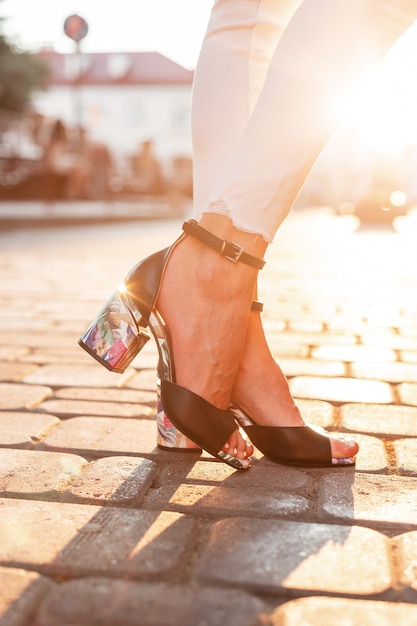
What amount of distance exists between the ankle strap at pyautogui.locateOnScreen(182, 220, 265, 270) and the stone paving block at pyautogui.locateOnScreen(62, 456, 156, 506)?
39cm

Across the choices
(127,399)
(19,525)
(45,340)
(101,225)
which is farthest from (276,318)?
(101,225)

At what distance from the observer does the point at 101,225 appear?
1063cm

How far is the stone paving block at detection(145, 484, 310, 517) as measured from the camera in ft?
3.80

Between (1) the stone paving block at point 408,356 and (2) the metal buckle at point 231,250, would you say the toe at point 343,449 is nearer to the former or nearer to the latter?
(2) the metal buckle at point 231,250

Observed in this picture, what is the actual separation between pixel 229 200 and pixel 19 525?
605 millimetres

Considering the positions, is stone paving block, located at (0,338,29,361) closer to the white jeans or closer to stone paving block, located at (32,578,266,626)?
the white jeans

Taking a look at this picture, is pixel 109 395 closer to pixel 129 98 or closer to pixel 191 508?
pixel 191 508

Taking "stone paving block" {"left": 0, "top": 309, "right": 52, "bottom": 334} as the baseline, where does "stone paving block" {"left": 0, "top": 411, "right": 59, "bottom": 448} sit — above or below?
above

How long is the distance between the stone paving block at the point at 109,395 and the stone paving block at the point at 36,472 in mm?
416

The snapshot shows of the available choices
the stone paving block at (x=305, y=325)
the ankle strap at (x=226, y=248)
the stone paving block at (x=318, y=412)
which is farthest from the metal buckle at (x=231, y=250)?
the stone paving block at (x=305, y=325)

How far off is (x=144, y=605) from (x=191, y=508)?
304 mm

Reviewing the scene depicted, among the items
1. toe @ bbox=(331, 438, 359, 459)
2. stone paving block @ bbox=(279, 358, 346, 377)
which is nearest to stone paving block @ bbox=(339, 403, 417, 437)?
toe @ bbox=(331, 438, 359, 459)

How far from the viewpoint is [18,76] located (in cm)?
2909

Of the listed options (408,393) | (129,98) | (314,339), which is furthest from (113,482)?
(129,98)
